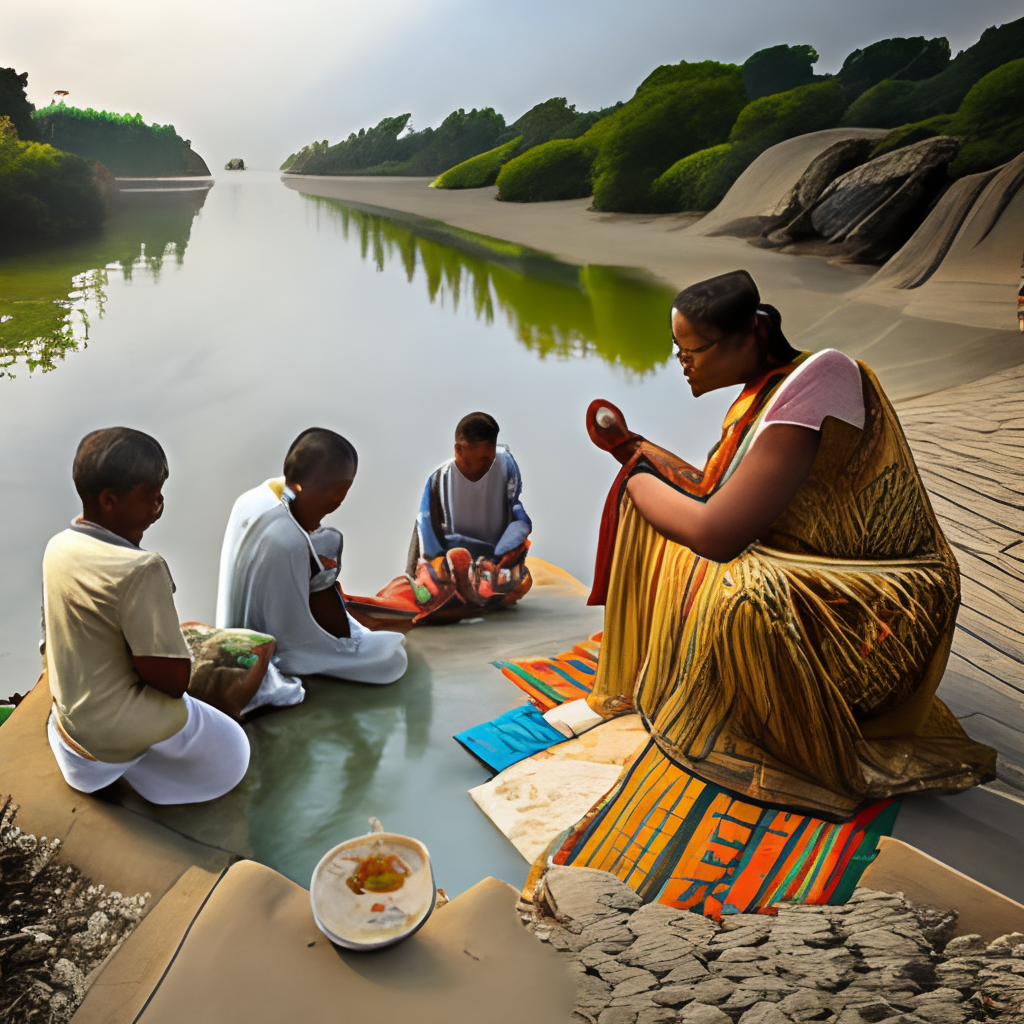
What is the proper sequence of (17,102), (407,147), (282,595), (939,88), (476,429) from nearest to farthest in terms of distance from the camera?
1. (282,595)
2. (476,429)
3. (17,102)
4. (939,88)
5. (407,147)

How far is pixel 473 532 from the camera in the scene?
4.50m

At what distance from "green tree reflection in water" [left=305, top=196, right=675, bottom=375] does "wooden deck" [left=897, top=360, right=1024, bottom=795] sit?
2062mm

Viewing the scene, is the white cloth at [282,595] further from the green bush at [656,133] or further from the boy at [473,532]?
the green bush at [656,133]

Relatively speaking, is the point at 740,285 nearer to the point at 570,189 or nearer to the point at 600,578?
the point at 600,578

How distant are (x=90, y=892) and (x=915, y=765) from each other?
235 cm

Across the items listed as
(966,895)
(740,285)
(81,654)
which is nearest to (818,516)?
(740,285)

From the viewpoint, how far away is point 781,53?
6.26 meters

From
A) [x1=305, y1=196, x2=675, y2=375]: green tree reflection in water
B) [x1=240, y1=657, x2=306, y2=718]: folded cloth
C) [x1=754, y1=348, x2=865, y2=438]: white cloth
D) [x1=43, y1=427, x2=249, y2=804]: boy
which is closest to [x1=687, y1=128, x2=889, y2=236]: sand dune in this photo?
[x1=305, y1=196, x2=675, y2=375]: green tree reflection in water

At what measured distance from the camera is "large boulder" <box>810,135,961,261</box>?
237 inches

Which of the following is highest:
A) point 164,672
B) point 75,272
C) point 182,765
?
point 75,272

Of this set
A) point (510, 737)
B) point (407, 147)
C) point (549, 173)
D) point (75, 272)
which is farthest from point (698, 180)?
point (510, 737)

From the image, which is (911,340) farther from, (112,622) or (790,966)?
(112,622)

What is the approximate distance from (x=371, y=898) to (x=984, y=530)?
13.5 ft

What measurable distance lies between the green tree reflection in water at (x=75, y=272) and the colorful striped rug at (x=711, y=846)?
14.1ft
